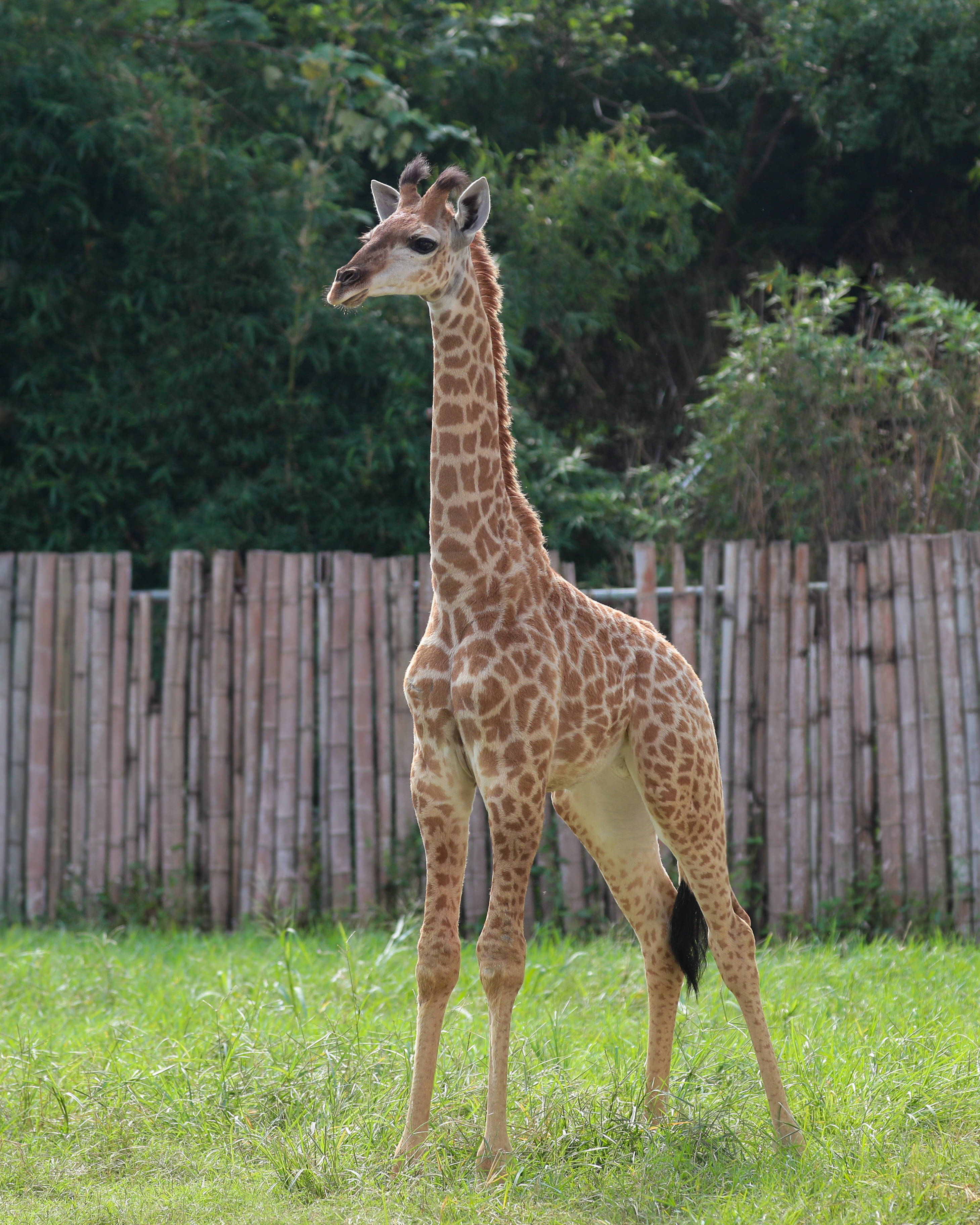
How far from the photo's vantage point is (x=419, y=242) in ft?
9.62

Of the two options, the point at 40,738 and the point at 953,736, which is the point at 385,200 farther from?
the point at 40,738

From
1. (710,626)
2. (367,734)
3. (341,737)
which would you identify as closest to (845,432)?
(710,626)

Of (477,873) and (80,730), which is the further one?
(80,730)

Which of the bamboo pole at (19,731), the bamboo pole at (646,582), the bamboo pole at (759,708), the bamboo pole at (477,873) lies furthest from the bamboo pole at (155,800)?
the bamboo pole at (759,708)

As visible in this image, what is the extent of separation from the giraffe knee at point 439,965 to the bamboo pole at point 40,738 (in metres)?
3.71

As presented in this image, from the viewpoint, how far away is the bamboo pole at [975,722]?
5.40 metres

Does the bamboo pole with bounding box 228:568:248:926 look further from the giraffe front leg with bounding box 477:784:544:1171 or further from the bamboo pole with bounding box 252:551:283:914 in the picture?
the giraffe front leg with bounding box 477:784:544:1171

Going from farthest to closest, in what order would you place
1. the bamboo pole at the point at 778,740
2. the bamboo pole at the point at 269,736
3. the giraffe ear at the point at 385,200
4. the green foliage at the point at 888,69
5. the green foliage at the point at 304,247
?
the green foliage at the point at 888,69 → the green foliage at the point at 304,247 → the bamboo pole at the point at 269,736 → the bamboo pole at the point at 778,740 → the giraffe ear at the point at 385,200

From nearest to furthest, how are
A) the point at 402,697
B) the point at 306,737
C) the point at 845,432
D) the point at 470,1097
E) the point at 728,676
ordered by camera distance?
1. the point at 470,1097
2. the point at 728,676
3. the point at 402,697
4. the point at 306,737
5. the point at 845,432

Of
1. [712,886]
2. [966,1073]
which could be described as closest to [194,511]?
[712,886]

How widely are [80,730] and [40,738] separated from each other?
7.8 inches

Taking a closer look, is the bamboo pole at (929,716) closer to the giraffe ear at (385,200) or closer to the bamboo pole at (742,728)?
the bamboo pole at (742,728)

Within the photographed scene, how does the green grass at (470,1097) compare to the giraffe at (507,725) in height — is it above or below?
below

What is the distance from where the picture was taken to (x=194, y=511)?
7.05 metres
